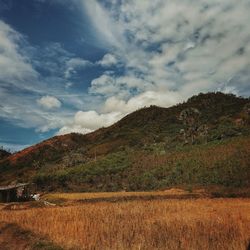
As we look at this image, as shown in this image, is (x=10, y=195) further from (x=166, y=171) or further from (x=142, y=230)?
(x=142, y=230)

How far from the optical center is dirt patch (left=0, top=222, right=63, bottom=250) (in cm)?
1203

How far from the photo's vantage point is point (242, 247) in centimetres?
1026

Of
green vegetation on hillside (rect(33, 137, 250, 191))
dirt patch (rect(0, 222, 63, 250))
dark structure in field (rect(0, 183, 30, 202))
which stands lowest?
dirt patch (rect(0, 222, 63, 250))

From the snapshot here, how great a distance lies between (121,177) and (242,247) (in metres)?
41.6

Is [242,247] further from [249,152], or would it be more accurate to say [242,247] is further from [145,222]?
[249,152]

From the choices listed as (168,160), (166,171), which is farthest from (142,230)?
(168,160)

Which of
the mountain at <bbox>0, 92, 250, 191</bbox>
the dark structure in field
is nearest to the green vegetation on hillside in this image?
the mountain at <bbox>0, 92, 250, 191</bbox>

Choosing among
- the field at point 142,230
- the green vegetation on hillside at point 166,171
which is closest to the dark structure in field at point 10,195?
the green vegetation on hillside at point 166,171

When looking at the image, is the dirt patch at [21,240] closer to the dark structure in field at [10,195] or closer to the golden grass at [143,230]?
the golden grass at [143,230]

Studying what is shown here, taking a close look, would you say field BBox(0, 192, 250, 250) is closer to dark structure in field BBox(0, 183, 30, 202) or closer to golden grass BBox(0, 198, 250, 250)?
golden grass BBox(0, 198, 250, 250)

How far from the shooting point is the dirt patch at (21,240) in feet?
39.5

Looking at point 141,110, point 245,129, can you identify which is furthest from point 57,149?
point 245,129

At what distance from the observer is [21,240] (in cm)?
1363

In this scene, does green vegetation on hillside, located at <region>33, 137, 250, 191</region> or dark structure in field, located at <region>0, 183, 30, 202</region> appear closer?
dark structure in field, located at <region>0, 183, 30, 202</region>
